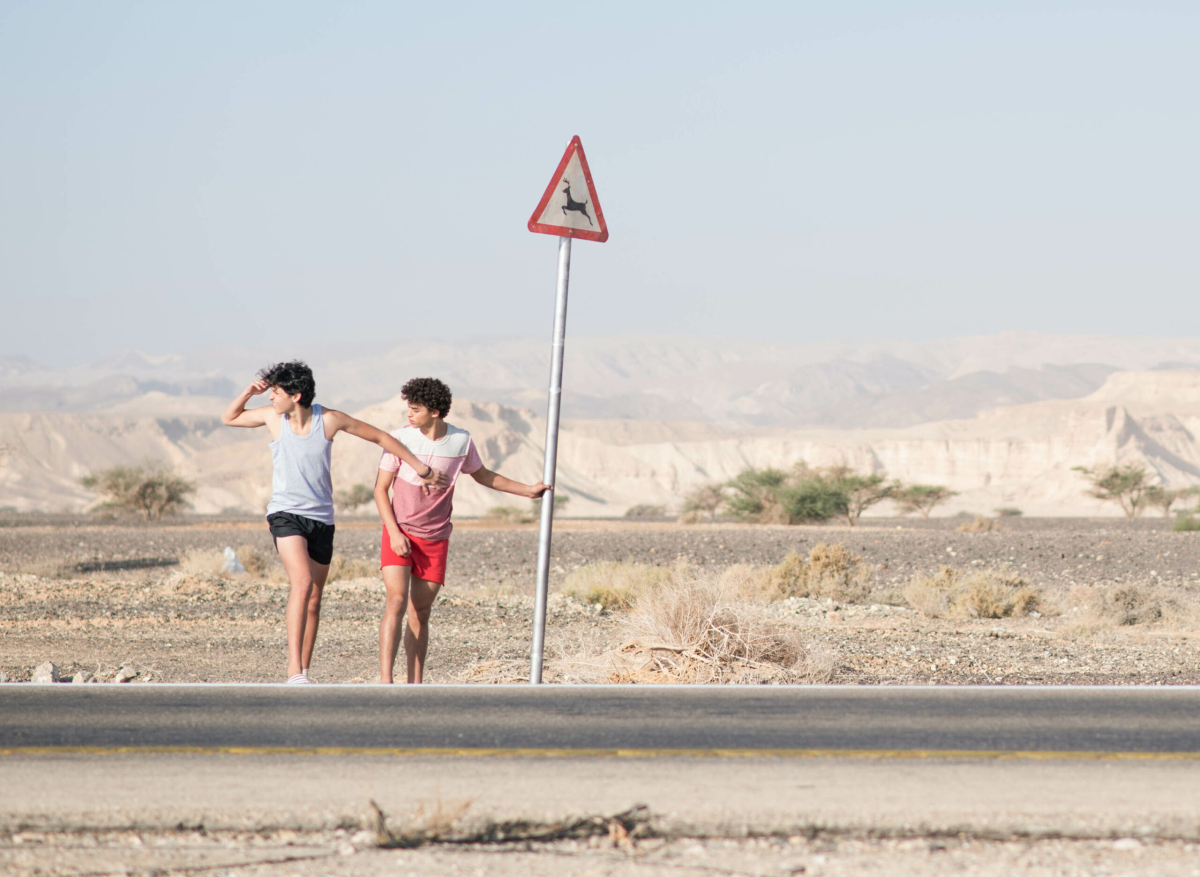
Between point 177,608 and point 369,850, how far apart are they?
541 inches

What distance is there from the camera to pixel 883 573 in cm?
2264

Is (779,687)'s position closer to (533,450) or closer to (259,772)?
(259,772)

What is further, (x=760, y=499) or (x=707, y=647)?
(x=760, y=499)

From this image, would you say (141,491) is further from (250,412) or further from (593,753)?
(593,753)

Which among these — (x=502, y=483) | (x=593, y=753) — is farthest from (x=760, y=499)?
(x=593, y=753)

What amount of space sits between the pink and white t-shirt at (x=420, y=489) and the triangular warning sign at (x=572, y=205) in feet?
4.85

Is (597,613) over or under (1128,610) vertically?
under

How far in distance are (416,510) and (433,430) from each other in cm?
52

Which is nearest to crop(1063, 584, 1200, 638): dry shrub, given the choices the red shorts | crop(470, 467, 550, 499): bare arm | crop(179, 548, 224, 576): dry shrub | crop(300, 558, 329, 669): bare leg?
crop(470, 467, 550, 499): bare arm

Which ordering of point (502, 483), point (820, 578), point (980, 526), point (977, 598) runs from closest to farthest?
point (502, 483) → point (977, 598) → point (820, 578) → point (980, 526)

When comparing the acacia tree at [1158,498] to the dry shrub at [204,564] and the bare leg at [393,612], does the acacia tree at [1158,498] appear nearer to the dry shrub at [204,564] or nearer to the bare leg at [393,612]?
the dry shrub at [204,564]

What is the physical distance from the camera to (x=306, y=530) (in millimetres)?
7316

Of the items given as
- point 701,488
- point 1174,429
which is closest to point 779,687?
point 701,488

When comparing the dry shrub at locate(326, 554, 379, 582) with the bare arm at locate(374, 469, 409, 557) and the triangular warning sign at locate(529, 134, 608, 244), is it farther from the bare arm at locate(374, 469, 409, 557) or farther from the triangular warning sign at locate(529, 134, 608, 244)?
the triangular warning sign at locate(529, 134, 608, 244)
